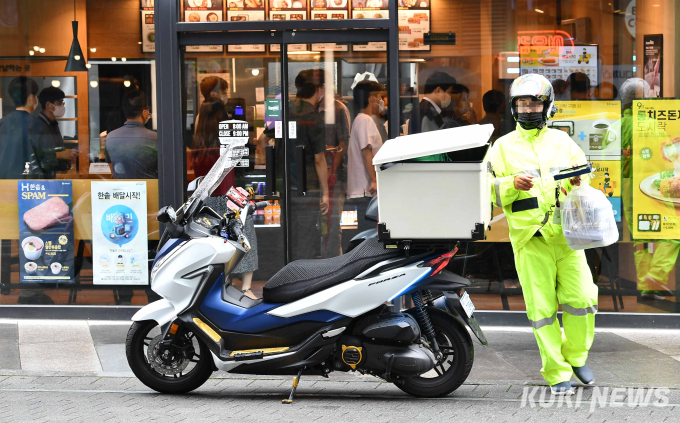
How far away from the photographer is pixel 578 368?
5770mm

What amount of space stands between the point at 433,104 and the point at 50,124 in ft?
12.4

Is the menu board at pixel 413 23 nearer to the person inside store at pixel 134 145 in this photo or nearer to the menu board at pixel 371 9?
the menu board at pixel 371 9

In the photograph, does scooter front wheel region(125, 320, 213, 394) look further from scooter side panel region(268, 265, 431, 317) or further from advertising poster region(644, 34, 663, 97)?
advertising poster region(644, 34, 663, 97)

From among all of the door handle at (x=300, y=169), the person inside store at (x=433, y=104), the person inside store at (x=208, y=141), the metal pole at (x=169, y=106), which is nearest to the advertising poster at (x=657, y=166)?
the person inside store at (x=433, y=104)

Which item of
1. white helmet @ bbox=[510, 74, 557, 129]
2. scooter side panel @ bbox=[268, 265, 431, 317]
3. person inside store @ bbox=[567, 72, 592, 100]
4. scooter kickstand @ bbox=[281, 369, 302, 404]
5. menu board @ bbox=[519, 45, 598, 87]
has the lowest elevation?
scooter kickstand @ bbox=[281, 369, 302, 404]

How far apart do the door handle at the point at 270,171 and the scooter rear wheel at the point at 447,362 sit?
3.37 m

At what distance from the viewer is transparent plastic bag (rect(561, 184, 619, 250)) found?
5.39 meters

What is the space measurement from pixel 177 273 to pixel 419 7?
12.7ft

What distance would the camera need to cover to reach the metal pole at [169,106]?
26.6 ft

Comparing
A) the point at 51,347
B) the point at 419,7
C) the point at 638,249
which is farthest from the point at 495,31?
the point at 51,347

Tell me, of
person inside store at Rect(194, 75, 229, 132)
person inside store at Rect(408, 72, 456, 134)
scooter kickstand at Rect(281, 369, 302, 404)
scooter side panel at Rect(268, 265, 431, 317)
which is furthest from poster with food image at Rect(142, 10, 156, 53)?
scooter kickstand at Rect(281, 369, 302, 404)

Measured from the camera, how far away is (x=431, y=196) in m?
5.20

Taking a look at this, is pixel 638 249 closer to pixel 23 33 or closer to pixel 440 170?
pixel 440 170

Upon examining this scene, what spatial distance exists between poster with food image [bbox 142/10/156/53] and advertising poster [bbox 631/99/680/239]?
463cm
